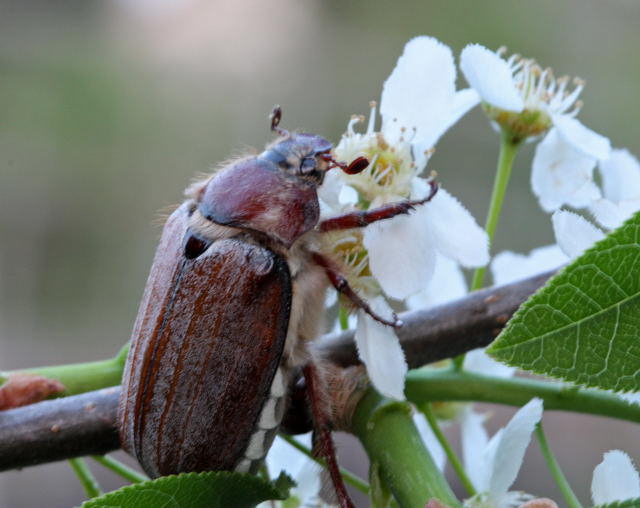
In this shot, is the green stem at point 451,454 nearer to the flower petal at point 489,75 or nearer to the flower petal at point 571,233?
the flower petal at point 571,233

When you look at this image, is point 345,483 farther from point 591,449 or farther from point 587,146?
point 591,449

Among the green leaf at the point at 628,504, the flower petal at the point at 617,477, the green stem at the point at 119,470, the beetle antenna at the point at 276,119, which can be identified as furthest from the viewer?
the beetle antenna at the point at 276,119

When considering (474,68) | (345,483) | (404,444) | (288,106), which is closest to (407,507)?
(404,444)

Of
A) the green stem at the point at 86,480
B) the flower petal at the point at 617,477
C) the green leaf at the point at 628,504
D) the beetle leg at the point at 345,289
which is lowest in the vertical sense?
the green stem at the point at 86,480

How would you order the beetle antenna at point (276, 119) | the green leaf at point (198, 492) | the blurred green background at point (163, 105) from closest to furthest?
the green leaf at point (198, 492), the beetle antenna at point (276, 119), the blurred green background at point (163, 105)

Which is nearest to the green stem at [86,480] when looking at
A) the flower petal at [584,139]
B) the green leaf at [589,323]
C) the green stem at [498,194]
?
the green stem at [498,194]

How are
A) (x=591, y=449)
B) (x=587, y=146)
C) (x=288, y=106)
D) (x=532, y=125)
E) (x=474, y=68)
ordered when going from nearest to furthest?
(x=474, y=68)
(x=587, y=146)
(x=532, y=125)
(x=591, y=449)
(x=288, y=106)

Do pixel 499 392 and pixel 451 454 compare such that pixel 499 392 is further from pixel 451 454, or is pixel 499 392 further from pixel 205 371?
pixel 205 371
